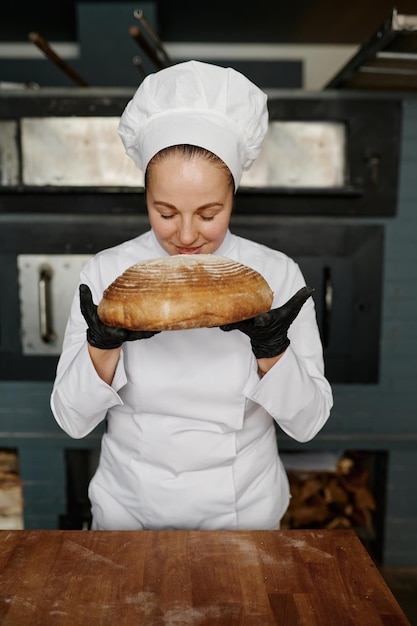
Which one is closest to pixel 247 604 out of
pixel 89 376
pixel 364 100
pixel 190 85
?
pixel 89 376

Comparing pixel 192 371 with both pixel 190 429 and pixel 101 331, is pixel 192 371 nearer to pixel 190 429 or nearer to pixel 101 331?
pixel 190 429

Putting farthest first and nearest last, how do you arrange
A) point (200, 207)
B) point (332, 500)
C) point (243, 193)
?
point (332, 500) < point (243, 193) < point (200, 207)

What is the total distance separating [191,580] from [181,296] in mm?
496

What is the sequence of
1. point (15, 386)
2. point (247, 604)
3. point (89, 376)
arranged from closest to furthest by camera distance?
point (247, 604) → point (89, 376) → point (15, 386)

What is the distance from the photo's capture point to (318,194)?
237 cm

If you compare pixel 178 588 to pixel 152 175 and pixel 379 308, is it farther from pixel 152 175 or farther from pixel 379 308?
pixel 379 308

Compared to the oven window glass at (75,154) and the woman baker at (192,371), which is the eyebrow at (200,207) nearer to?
the woman baker at (192,371)

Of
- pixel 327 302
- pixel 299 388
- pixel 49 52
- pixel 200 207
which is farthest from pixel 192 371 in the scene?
pixel 49 52

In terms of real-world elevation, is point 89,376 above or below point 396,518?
Answer: above

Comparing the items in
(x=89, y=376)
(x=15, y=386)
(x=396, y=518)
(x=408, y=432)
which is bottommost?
(x=396, y=518)

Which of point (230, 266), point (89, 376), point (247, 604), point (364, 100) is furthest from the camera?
point (364, 100)

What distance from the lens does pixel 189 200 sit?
120cm

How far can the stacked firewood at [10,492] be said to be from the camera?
2611 mm

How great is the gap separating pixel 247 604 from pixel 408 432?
71.8 inches
